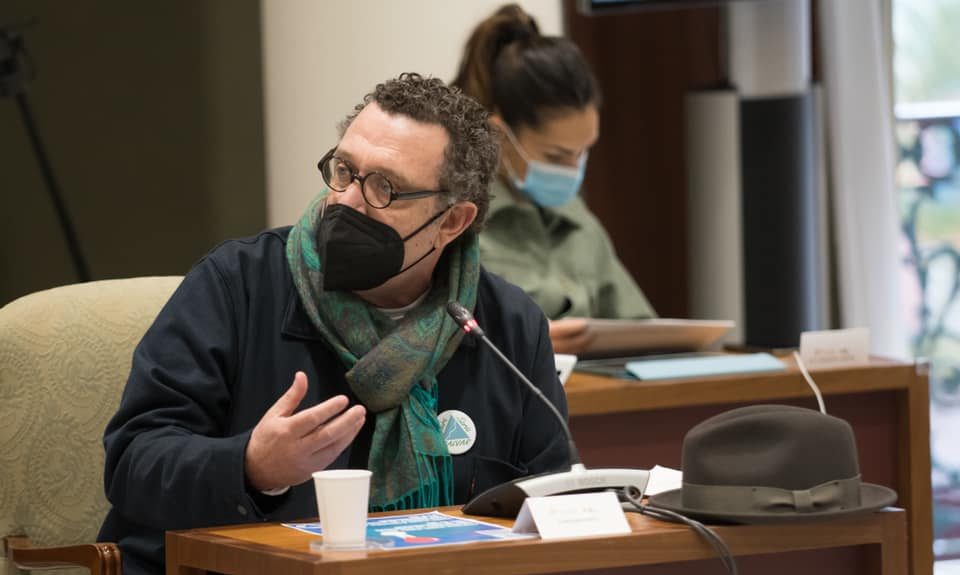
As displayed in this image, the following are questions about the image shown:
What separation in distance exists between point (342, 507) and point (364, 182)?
645 millimetres

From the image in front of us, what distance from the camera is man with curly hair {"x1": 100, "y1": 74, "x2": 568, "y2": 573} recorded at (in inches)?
75.2

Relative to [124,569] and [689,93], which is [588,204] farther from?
[124,569]

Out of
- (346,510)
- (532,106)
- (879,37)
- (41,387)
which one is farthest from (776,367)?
(879,37)

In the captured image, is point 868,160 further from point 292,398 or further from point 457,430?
point 292,398

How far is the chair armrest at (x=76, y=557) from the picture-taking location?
197cm

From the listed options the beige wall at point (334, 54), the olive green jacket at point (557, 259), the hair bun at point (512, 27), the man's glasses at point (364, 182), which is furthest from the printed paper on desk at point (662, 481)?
the beige wall at point (334, 54)

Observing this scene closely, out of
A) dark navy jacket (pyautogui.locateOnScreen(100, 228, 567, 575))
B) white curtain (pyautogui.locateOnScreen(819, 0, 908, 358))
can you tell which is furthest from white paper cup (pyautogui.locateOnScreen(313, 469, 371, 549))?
white curtain (pyautogui.locateOnScreen(819, 0, 908, 358))

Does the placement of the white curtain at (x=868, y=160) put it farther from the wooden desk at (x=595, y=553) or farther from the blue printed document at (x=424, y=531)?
the blue printed document at (x=424, y=531)

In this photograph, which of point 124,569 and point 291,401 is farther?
point 124,569

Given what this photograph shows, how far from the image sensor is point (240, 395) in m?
2.00

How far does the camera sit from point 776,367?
3033 millimetres

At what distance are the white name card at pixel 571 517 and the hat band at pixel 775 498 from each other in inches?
3.9

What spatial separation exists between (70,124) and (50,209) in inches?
10.8

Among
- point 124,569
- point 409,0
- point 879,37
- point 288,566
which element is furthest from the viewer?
point 879,37
